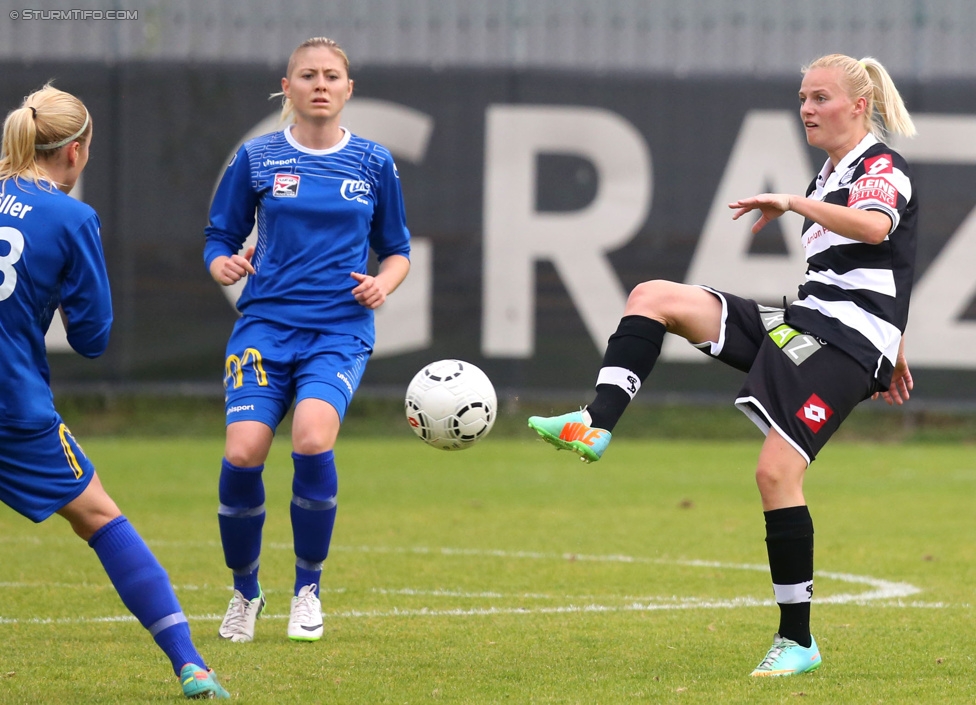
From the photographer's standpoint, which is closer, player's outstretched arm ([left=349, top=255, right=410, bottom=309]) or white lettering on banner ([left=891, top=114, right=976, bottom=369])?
player's outstretched arm ([left=349, top=255, right=410, bottom=309])

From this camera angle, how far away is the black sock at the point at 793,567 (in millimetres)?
4598

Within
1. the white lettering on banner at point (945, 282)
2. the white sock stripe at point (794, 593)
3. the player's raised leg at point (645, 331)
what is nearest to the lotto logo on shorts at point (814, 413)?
the player's raised leg at point (645, 331)

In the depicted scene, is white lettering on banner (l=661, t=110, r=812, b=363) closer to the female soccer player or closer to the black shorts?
the female soccer player

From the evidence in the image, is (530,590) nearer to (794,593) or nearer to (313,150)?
(794,593)

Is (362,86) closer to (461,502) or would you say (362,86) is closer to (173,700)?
(461,502)

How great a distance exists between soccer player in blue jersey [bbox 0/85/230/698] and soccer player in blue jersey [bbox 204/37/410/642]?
1120 mm

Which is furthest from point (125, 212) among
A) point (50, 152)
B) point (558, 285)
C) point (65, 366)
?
point (50, 152)

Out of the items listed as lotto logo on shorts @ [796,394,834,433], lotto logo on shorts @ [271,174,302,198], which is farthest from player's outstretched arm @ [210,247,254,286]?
lotto logo on shorts @ [796,394,834,433]

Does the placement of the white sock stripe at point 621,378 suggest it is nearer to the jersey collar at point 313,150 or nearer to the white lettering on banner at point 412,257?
the jersey collar at point 313,150

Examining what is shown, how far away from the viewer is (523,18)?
1316 cm

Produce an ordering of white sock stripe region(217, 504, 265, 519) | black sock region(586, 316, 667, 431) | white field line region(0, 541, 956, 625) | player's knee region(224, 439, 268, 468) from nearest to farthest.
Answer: black sock region(586, 316, 667, 431), player's knee region(224, 439, 268, 468), white sock stripe region(217, 504, 265, 519), white field line region(0, 541, 956, 625)

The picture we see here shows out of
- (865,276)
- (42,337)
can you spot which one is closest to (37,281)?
(42,337)

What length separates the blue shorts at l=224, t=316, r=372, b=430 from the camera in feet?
17.3

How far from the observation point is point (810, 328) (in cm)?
471
